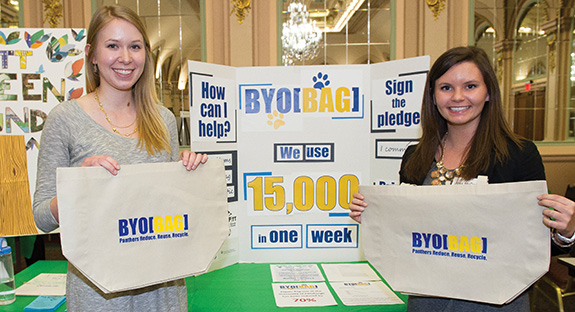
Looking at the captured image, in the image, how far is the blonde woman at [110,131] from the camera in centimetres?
110

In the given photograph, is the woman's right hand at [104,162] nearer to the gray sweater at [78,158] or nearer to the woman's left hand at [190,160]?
the gray sweater at [78,158]

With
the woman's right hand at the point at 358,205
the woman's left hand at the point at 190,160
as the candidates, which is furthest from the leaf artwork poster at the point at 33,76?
the woman's right hand at the point at 358,205

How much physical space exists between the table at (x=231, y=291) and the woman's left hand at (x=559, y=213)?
0.89m

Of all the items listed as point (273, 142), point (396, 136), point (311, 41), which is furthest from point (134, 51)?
point (311, 41)

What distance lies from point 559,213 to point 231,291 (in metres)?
1.46

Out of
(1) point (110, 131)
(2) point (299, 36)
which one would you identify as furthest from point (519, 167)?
(2) point (299, 36)

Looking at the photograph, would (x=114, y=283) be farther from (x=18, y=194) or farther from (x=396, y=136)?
(x=396, y=136)

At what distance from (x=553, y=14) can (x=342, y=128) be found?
4407mm

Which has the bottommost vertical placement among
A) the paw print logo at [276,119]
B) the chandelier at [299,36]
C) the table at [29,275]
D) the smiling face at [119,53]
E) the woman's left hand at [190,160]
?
the table at [29,275]

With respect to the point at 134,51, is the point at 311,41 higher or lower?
higher

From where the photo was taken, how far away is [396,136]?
2227mm

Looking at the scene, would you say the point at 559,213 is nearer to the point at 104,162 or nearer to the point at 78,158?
the point at 104,162

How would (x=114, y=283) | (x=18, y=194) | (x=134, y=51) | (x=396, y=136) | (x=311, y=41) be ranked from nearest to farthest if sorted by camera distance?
(x=114, y=283)
(x=134, y=51)
(x=18, y=194)
(x=396, y=136)
(x=311, y=41)

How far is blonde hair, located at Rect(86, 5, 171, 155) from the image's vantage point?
115cm
